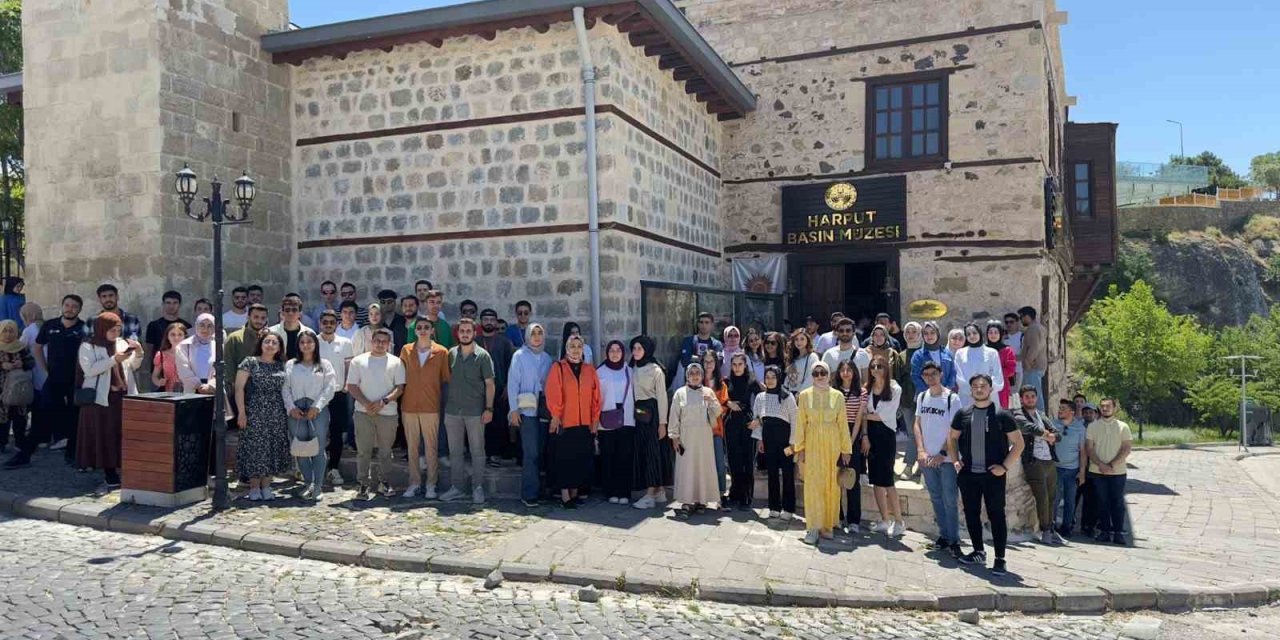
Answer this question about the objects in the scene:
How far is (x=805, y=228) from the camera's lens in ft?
45.8

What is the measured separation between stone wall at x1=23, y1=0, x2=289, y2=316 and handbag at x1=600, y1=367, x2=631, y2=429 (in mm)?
5704

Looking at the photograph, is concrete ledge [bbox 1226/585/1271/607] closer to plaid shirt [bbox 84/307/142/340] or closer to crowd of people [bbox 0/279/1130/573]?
crowd of people [bbox 0/279/1130/573]

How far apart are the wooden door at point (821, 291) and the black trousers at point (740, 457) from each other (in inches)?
250

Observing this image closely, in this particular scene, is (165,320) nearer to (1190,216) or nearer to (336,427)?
(336,427)

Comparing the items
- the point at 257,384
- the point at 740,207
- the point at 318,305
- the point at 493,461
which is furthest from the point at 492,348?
the point at 740,207

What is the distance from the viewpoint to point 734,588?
19.0ft

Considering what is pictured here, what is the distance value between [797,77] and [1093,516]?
8163 mm

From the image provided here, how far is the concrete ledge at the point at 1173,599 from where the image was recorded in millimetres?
6180

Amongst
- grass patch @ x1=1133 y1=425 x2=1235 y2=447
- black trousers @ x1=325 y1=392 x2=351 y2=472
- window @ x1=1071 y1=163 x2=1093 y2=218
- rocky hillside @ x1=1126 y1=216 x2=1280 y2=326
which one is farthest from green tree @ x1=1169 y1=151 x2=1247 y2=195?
black trousers @ x1=325 y1=392 x2=351 y2=472

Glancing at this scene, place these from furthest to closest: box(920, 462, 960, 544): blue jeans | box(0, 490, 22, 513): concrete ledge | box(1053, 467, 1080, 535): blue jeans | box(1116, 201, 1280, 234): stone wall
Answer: box(1116, 201, 1280, 234): stone wall, box(1053, 467, 1080, 535): blue jeans, box(0, 490, 22, 513): concrete ledge, box(920, 462, 960, 544): blue jeans

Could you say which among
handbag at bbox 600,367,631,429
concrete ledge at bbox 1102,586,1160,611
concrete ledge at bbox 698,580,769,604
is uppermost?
handbag at bbox 600,367,631,429

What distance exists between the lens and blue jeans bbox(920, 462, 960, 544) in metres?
6.94

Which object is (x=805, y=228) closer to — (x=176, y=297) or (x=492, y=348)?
(x=492, y=348)

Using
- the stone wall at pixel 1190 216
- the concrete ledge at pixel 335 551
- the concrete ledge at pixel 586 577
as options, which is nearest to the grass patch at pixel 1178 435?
the stone wall at pixel 1190 216
